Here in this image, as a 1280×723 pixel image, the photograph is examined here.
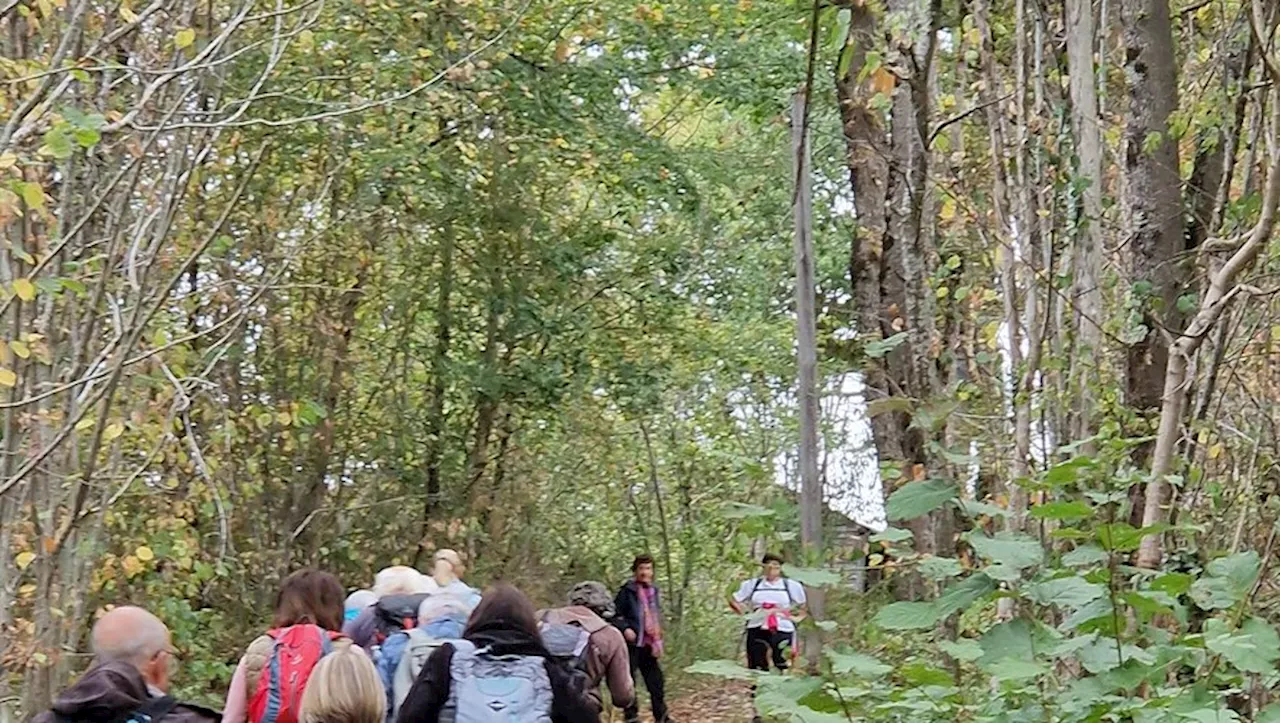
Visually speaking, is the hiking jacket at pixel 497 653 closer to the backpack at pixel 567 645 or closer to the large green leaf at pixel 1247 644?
the backpack at pixel 567 645

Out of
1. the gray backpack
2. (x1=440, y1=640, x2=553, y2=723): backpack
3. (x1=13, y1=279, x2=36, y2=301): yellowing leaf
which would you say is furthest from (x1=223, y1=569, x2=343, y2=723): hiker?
(x1=13, y1=279, x2=36, y2=301): yellowing leaf

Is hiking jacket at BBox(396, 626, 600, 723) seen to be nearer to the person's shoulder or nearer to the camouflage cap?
the person's shoulder

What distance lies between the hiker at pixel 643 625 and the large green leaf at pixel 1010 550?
8201mm

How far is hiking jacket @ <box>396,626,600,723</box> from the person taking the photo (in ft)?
16.1

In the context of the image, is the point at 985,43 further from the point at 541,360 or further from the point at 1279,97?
the point at 541,360

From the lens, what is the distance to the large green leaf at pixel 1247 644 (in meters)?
2.55

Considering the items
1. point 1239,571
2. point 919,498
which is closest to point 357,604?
point 919,498

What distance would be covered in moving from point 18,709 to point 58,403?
165 cm

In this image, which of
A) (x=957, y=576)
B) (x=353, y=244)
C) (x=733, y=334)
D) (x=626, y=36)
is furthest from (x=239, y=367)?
(x=957, y=576)

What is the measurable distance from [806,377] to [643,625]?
26.6 ft

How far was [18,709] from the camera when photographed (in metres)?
6.71

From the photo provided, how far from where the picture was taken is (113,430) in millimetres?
6863

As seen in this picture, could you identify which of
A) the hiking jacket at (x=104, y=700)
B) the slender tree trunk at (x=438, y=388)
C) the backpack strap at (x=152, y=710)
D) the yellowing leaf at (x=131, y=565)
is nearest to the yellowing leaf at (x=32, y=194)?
the hiking jacket at (x=104, y=700)

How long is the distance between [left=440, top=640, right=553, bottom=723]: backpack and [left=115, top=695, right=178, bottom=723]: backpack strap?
130 cm
